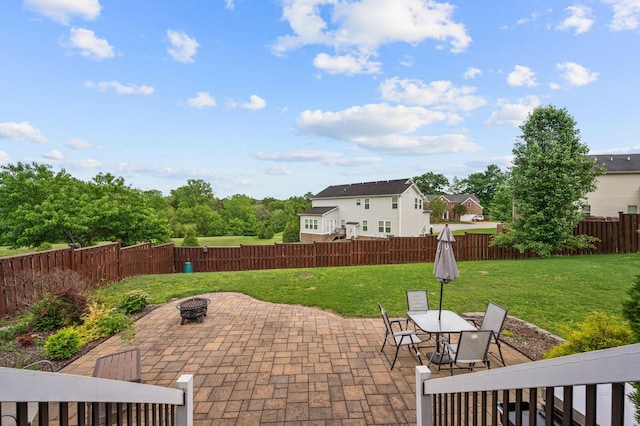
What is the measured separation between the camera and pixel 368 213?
2850 cm

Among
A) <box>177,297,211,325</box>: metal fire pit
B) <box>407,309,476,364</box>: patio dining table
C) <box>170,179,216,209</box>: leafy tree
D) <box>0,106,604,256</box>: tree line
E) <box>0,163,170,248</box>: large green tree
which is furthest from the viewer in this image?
<box>170,179,216,209</box>: leafy tree

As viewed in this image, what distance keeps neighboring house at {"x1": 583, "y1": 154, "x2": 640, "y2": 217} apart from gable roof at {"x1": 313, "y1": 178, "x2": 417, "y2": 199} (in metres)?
13.6

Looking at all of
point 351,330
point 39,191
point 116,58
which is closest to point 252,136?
point 116,58

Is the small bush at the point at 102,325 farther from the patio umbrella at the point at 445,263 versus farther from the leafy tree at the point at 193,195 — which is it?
the leafy tree at the point at 193,195

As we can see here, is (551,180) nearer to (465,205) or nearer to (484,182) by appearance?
(465,205)

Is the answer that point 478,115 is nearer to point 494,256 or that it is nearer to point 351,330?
point 494,256

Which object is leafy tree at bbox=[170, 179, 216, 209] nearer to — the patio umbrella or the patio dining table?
the patio dining table

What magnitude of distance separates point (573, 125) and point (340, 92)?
11152 millimetres

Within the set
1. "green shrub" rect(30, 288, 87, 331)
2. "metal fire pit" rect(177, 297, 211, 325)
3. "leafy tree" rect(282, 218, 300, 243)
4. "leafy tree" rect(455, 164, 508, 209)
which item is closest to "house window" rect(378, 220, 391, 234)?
"leafy tree" rect(282, 218, 300, 243)

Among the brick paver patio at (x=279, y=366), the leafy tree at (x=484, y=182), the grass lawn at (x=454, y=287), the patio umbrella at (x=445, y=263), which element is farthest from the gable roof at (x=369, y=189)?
the leafy tree at (x=484, y=182)

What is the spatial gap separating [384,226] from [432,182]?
47.4m

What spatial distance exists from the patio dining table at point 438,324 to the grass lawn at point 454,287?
163 cm

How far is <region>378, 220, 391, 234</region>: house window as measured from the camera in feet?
87.7

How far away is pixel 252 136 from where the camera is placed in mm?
18141
